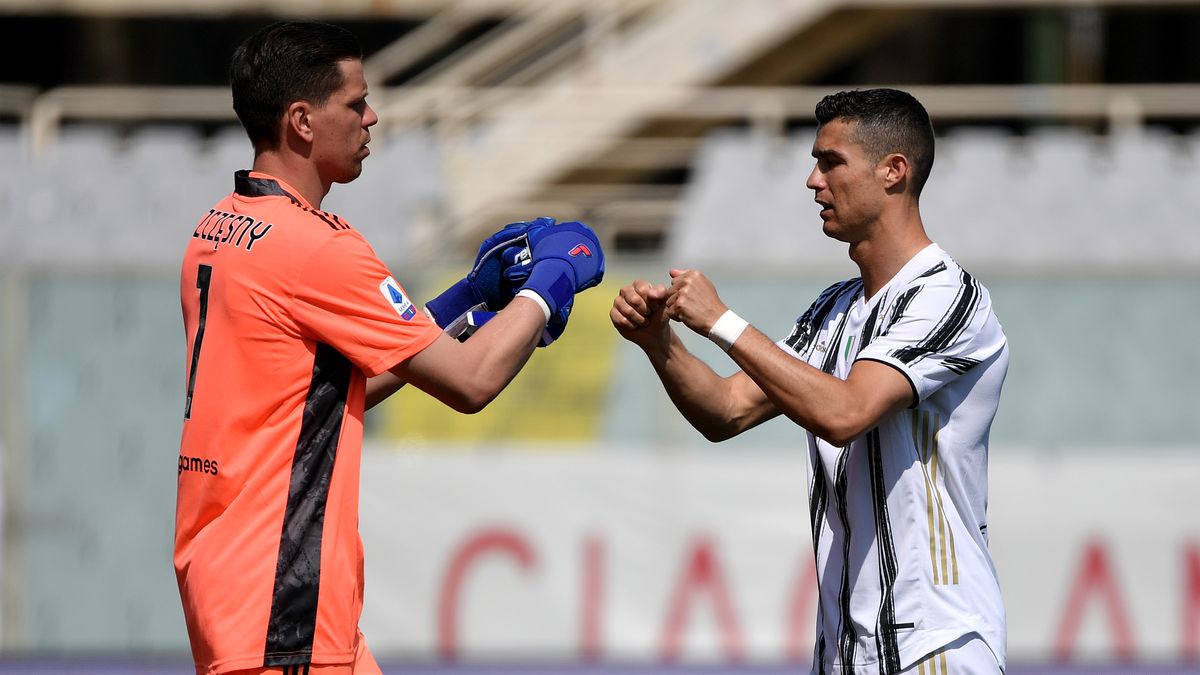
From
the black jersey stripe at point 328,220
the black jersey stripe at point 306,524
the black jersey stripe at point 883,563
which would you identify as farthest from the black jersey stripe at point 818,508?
the black jersey stripe at point 328,220

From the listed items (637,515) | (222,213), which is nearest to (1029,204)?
(637,515)

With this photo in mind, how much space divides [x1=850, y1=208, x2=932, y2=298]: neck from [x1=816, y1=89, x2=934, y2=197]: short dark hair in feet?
0.26

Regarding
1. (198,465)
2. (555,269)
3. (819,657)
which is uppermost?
(555,269)

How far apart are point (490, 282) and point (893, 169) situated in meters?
0.99

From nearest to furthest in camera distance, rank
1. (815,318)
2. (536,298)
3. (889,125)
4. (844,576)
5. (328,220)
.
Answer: (328,220) → (536,298) → (844,576) → (889,125) → (815,318)

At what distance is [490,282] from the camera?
349cm

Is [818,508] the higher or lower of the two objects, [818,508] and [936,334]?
the lower

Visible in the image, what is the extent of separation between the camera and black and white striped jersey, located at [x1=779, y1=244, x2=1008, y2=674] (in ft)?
10.2

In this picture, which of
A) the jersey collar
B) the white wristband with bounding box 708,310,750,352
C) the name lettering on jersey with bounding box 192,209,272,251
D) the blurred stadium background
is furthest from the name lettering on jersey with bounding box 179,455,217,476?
the blurred stadium background

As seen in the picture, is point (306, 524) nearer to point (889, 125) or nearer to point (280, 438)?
point (280, 438)

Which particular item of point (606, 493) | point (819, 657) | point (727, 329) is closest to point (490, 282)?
point (727, 329)

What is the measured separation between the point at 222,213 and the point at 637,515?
527 cm

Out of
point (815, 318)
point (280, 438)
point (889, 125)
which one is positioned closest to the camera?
point (280, 438)

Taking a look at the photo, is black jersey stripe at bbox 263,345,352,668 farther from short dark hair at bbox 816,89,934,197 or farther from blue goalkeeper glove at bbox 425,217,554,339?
short dark hair at bbox 816,89,934,197
